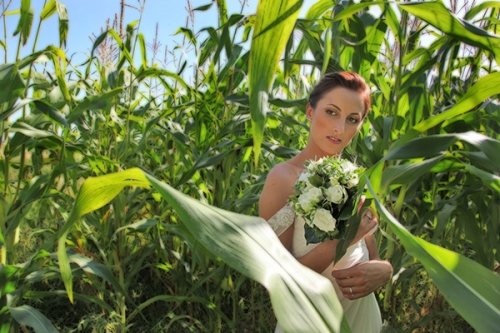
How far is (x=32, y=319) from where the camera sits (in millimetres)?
1101

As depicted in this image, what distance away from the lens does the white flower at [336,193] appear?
0.89 m

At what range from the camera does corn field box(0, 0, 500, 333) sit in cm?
47

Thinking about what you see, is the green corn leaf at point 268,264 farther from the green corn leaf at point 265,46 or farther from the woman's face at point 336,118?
the woman's face at point 336,118

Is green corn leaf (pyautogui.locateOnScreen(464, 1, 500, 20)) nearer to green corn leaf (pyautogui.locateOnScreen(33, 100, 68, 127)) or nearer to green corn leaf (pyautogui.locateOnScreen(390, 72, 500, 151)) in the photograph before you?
green corn leaf (pyautogui.locateOnScreen(390, 72, 500, 151))

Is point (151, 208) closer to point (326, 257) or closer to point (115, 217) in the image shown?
point (115, 217)

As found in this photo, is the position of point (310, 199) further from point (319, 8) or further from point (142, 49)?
point (142, 49)

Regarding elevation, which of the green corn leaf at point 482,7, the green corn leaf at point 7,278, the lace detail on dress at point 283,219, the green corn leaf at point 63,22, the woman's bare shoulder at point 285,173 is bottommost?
the green corn leaf at point 7,278

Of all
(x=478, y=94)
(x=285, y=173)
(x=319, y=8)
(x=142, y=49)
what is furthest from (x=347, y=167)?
(x=142, y=49)

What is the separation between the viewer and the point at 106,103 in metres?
1.48

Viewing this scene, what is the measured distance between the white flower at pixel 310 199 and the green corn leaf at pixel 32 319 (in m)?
0.72

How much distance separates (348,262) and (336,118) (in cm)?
37

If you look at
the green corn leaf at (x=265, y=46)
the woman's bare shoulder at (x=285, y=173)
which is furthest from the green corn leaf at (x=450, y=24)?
the woman's bare shoulder at (x=285, y=173)

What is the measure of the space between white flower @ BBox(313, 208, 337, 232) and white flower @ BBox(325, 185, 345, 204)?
30 mm

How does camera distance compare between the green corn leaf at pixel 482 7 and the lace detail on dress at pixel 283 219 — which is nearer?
the lace detail on dress at pixel 283 219
